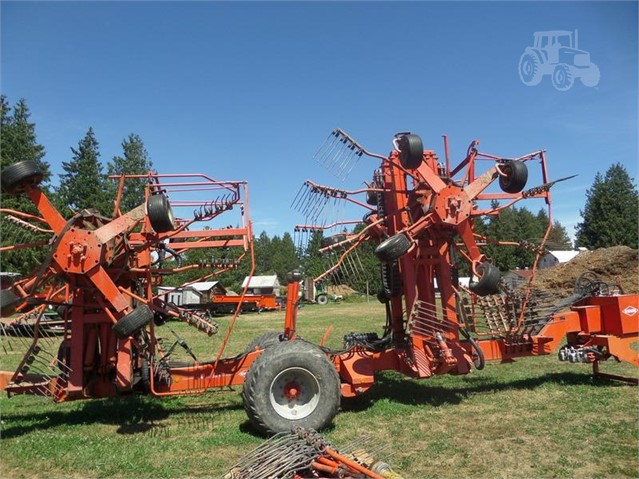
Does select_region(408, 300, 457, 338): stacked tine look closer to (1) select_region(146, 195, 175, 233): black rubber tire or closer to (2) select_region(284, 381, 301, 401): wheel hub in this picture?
(2) select_region(284, 381, 301, 401): wheel hub

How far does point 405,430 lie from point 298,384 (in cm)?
149

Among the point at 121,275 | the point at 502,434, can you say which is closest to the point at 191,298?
the point at 121,275

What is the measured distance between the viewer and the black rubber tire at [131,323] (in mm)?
5703

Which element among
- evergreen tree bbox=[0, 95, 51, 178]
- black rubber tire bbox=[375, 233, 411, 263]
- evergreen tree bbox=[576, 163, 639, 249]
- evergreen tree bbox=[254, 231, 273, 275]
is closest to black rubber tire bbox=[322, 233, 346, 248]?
black rubber tire bbox=[375, 233, 411, 263]

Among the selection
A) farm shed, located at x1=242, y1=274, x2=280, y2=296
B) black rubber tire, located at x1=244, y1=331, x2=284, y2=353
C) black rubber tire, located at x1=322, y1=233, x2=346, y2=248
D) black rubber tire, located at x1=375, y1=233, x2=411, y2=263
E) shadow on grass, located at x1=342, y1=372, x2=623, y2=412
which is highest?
farm shed, located at x1=242, y1=274, x2=280, y2=296

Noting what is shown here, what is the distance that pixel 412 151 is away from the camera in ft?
22.0

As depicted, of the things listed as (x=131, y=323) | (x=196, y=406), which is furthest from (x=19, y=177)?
(x=196, y=406)

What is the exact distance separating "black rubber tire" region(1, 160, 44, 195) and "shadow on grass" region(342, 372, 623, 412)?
5.25 m

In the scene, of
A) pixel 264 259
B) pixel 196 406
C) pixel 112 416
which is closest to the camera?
pixel 112 416

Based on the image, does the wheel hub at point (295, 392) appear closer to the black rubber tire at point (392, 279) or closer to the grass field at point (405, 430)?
the grass field at point (405, 430)

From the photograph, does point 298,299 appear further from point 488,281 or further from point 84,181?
point 84,181

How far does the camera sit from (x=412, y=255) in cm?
756

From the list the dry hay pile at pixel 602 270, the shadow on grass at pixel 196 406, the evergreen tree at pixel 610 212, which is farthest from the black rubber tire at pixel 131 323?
the evergreen tree at pixel 610 212

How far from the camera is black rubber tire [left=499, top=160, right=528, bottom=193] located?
7.39m
